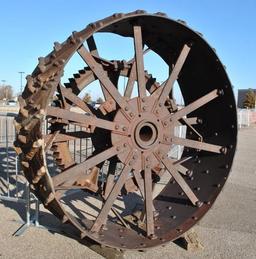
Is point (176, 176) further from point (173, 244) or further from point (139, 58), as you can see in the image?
point (139, 58)

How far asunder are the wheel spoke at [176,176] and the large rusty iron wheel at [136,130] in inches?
0.5

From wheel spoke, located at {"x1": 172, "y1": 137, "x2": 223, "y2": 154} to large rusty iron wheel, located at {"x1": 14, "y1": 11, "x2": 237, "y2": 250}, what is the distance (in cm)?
1

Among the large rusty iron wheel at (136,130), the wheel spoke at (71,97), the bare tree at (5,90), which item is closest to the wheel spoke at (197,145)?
the large rusty iron wheel at (136,130)

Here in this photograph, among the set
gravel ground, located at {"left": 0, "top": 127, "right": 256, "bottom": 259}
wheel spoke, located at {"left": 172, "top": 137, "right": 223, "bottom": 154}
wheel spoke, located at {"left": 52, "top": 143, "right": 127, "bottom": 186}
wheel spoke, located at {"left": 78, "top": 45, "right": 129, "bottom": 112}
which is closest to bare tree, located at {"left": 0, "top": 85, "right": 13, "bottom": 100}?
gravel ground, located at {"left": 0, "top": 127, "right": 256, "bottom": 259}

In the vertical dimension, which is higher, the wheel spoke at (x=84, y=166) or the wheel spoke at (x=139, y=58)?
the wheel spoke at (x=139, y=58)

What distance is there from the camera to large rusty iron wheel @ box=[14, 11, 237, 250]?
180 inches

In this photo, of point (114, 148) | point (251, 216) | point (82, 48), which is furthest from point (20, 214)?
point (251, 216)

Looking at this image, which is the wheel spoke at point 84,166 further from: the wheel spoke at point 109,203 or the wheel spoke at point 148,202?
the wheel spoke at point 148,202

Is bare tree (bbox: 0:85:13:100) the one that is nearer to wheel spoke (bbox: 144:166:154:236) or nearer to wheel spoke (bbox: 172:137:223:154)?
wheel spoke (bbox: 172:137:223:154)

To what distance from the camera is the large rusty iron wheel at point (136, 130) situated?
4.56 m

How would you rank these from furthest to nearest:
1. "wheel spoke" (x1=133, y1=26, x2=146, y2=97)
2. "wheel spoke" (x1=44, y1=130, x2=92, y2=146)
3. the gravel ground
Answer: "wheel spoke" (x1=44, y1=130, x2=92, y2=146)
the gravel ground
"wheel spoke" (x1=133, y1=26, x2=146, y2=97)

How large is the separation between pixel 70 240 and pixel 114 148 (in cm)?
160

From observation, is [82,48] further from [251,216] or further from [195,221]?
[251,216]

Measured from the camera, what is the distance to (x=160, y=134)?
17.3 feet
